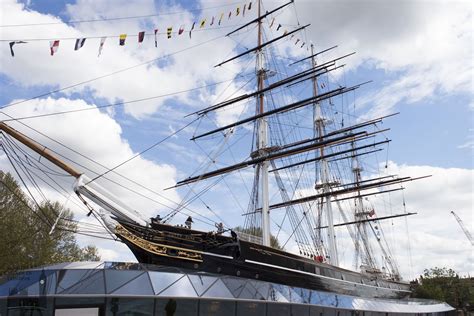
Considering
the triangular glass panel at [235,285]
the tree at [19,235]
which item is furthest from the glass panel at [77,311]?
the tree at [19,235]

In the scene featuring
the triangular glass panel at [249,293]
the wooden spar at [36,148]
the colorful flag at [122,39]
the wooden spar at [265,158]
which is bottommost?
the triangular glass panel at [249,293]

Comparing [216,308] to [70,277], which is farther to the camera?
[216,308]

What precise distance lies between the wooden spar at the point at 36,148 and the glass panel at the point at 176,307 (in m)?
5.95

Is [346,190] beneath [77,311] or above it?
above

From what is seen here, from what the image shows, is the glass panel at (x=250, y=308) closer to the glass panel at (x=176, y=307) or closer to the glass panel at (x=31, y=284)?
the glass panel at (x=176, y=307)

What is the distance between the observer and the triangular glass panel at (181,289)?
12926 millimetres

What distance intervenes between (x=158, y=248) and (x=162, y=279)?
103 inches

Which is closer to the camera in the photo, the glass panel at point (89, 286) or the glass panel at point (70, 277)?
the glass panel at point (89, 286)

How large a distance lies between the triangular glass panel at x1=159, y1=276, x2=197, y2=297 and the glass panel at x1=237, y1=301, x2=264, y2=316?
189 cm

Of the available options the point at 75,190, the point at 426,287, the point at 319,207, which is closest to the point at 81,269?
the point at 75,190

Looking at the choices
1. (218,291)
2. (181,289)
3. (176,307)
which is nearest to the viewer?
(176,307)

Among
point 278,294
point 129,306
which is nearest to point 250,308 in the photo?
point 278,294

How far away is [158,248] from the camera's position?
1591 cm

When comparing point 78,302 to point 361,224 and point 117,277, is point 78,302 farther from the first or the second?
point 361,224
